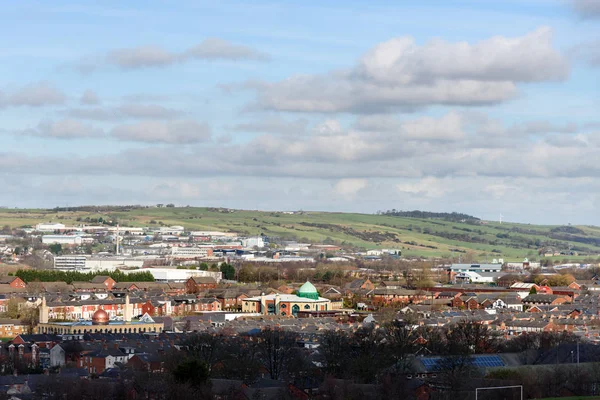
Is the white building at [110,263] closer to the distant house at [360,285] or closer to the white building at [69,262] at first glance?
the white building at [69,262]

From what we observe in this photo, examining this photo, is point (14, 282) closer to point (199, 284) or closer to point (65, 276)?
point (65, 276)

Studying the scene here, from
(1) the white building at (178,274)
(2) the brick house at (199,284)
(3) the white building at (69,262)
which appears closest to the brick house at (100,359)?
(2) the brick house at (199,284)

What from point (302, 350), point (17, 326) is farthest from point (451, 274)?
point (302, 350)

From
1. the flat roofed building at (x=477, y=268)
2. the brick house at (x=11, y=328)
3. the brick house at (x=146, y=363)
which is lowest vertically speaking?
the brick house at (x=11, y=328)

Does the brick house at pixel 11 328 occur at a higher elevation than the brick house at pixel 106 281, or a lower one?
lower

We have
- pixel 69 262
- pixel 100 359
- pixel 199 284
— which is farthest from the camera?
pixel 69 262

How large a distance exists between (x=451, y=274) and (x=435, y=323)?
2702 inches

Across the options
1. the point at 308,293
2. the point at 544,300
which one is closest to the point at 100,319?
the point at 308,293

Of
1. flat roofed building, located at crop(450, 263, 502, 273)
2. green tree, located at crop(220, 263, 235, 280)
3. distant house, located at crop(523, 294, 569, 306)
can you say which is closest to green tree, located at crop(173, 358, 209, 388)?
distant house, located at crop(523, 294, 569, 306)

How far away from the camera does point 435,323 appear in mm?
82812

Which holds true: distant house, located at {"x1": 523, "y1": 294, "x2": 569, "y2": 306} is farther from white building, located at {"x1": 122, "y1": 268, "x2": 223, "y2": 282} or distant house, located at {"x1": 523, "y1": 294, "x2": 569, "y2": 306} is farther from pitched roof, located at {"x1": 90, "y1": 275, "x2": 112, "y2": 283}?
pitched roof, located at {"x1": 90, "y1": 275, "x2": 112, "y2": 283}

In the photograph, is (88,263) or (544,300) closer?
(544,300)

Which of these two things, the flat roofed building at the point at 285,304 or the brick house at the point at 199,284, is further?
the brick house at the point at 199,284

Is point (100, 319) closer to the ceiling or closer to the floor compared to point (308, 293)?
closer to the floor
